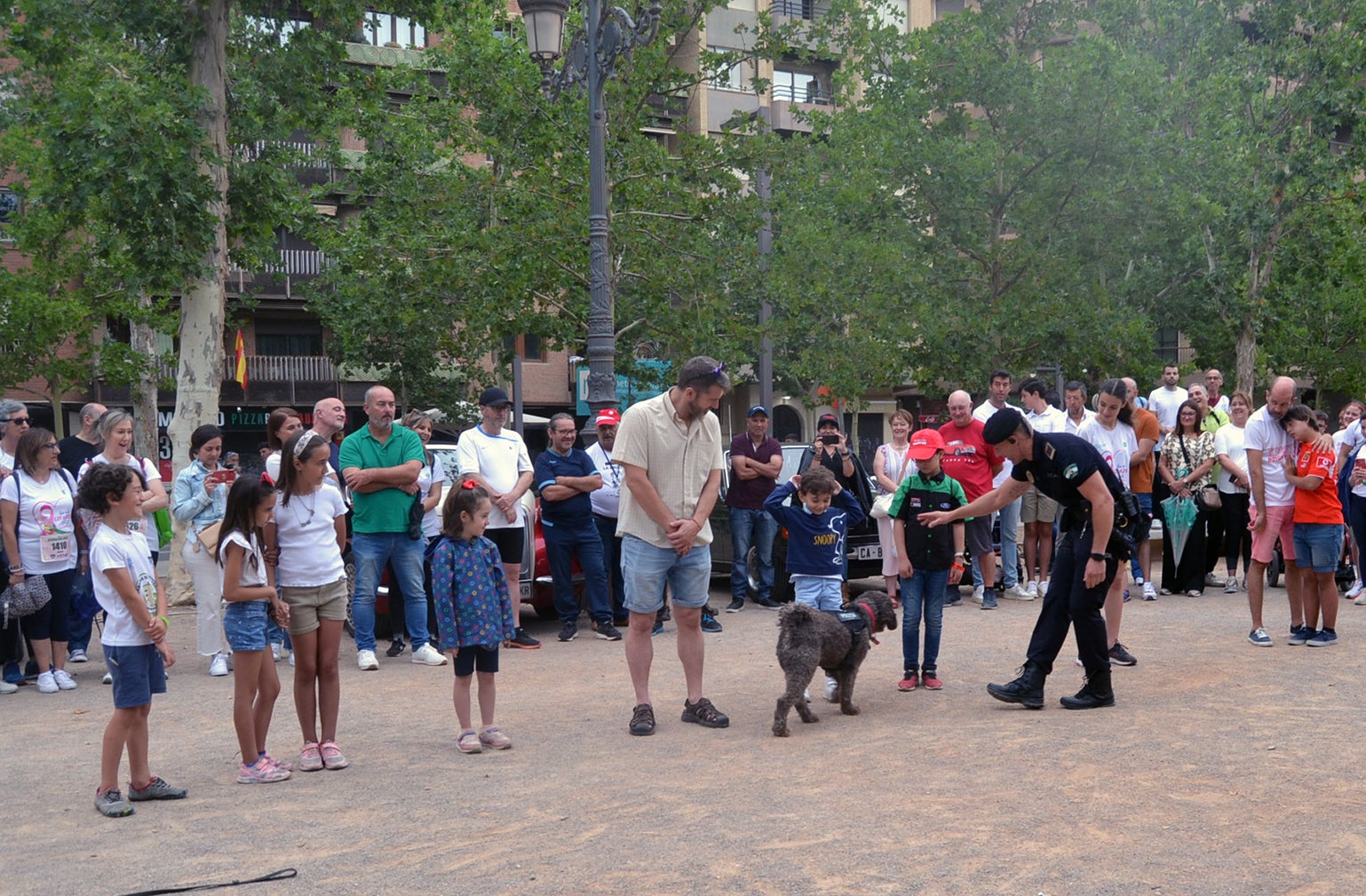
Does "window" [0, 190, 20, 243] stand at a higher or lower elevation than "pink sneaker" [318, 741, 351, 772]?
higher

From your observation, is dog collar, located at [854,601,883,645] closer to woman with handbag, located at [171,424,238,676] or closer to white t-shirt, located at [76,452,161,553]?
woman with handbag, located at [171,424,238,676]

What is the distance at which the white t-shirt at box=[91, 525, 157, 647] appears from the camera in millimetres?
6051

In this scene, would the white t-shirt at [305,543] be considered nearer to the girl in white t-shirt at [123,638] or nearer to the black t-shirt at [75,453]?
the girl in white t-shirt at [123,638]

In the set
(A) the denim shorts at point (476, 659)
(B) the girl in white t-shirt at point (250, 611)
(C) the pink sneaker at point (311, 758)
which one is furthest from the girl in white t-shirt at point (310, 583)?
(A) the denim shorts at point (476, 659)

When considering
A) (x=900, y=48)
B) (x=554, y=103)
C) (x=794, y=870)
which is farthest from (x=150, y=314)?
(x=794, y=870)

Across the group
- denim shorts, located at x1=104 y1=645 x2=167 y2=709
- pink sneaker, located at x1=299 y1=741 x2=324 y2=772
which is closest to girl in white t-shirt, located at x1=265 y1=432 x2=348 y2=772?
pink sneaker, located at x1=299 y1=741 x2=324 y2=772

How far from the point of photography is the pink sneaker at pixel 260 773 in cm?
648

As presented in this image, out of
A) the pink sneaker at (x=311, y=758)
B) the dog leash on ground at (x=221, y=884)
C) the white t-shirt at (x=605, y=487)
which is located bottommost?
the dog leash on ground at (x=221, y=884)

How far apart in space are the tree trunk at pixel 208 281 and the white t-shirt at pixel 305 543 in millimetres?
8605

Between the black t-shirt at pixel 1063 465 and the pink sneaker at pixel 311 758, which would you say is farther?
the black t-shirt at pixel 1063 465

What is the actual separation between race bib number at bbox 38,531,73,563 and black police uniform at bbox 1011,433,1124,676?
6390mm

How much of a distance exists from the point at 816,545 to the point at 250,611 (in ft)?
11.0

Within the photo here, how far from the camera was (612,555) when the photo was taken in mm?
12195

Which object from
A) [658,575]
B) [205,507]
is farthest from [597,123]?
[658,575]
